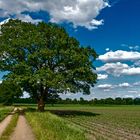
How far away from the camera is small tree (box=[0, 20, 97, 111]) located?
6234 centimetres

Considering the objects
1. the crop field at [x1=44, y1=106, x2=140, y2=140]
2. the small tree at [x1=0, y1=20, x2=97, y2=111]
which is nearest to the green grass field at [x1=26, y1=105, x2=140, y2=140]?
the crop field at [x1=44, y1=106, x2=140, y2=140]

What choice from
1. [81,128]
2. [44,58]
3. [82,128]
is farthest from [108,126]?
[44,58]

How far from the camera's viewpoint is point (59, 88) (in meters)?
61.4

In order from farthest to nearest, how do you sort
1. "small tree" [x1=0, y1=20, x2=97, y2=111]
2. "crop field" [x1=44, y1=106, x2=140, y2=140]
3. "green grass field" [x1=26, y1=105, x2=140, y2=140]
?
"small tree" [x1=0, y1=20, x2=97, y2=111] → "crop field" [x1=44, y1=106, x2=140, y2=140] → "green grass field" [x1=26, y1=105, x2=140, y2=140]

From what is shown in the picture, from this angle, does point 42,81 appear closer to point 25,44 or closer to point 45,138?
point 25,44

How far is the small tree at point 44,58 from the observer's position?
62.3 m

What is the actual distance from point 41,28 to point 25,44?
4198mm

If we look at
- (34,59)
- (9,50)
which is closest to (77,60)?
(34,59)

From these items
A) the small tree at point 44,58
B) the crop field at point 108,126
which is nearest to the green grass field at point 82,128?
the crop field at point 108,126

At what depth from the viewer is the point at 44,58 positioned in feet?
211

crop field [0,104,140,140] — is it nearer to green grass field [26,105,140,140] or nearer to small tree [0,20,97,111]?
green grass field [26,105,140,140]

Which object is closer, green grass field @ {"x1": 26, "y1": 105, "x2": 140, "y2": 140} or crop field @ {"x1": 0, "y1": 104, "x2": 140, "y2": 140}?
crop field @ {"x1": 0, "y1": 104, "x2": 140, "y2": 140}

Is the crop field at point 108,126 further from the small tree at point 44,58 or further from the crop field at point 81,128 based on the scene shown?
the small tree at point 44,58

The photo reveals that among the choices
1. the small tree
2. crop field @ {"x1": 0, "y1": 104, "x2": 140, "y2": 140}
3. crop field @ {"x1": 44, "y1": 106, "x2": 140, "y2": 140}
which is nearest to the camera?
crop field @ {"x1": 0, "y1": 104, "x2": 140, "y2": 140}
